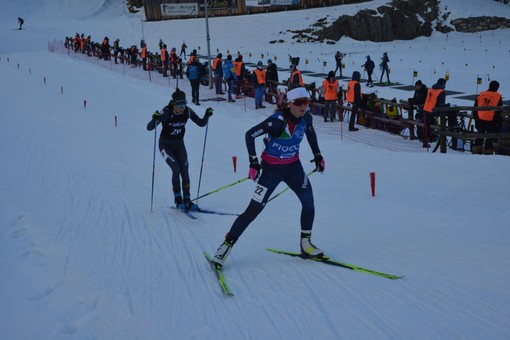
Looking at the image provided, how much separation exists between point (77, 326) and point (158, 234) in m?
2.55

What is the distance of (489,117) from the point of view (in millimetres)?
10773

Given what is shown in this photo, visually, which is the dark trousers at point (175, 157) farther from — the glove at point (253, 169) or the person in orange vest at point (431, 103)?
the person in orange vest at point (431, 103)

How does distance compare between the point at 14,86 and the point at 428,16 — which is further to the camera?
the point at 428,16

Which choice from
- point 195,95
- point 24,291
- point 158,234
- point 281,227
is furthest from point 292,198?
point 195,95

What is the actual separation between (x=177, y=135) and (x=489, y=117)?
692cm

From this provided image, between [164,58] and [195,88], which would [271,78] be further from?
[164,58]

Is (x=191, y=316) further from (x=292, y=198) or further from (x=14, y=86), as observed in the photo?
(x=14, y=86)

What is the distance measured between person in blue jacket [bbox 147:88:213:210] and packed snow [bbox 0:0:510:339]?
1.33 ft

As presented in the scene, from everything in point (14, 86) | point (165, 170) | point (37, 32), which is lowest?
point (165, 170)

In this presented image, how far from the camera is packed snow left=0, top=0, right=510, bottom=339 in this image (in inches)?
174

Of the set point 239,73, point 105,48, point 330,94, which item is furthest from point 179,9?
point 330,94

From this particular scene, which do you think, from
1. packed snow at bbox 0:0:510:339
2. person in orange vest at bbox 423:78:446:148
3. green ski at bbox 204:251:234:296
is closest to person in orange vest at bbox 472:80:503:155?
person in orange vest at bbox 423:78:446:148

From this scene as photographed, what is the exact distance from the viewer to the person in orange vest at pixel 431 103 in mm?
12250

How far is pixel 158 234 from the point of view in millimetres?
6977
